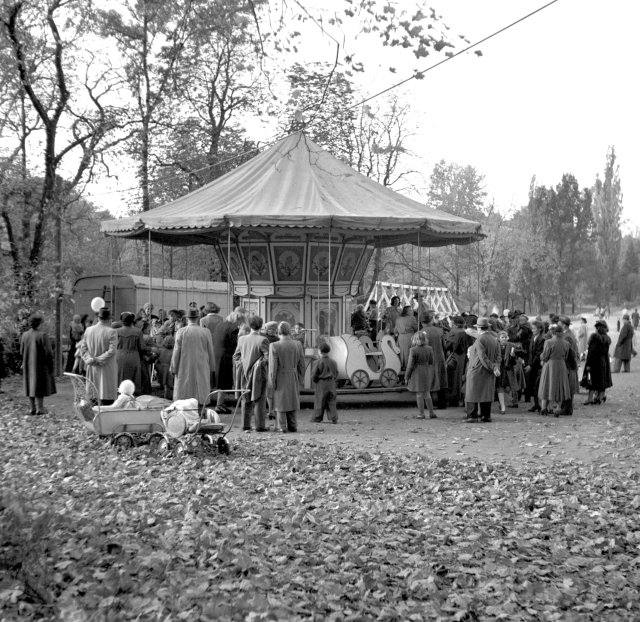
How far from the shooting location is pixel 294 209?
691 inches

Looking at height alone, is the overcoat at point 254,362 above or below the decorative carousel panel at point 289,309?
below

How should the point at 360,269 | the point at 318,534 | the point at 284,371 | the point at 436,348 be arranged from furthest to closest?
the point at 360,269 < the point at 436,348 < the point at 284,371 < the point at 318,534

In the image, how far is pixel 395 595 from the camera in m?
6.02

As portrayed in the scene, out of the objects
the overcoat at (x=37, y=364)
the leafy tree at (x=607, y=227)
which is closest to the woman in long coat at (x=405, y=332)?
the overcoat at (x=37, y=364)

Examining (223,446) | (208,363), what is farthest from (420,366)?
(223,446)

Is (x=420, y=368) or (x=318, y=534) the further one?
(x=420, y=368)

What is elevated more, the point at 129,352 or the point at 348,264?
the point at 348,264

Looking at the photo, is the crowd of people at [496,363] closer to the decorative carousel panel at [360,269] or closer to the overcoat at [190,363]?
the decorative carousel panel at [360,269]

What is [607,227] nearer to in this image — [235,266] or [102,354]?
[235,266]

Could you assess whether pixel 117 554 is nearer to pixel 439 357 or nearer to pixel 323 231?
pixel 439 357

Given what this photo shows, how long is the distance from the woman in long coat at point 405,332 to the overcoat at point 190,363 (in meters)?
5.27

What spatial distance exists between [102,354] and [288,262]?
7.27 metres

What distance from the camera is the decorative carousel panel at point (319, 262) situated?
19766mm

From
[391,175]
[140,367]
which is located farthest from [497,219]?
[140,367]
